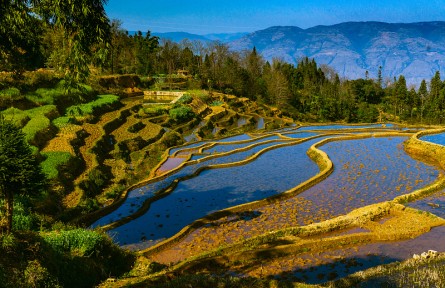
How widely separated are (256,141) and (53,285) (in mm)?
32178

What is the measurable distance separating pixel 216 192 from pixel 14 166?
44.4 ft

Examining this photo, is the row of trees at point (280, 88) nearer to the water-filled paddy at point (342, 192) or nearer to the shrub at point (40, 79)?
the shrub at point (40, 79)

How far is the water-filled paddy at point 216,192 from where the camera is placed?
18625 millimetres

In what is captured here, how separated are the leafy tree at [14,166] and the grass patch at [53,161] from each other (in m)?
8.49

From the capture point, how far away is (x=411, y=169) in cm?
2892

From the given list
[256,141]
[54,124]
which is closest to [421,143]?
[256,141]

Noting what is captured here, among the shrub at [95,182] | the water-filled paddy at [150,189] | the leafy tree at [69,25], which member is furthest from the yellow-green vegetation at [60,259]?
the shrub at [95,182]

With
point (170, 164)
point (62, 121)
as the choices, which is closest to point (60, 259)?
point (170, 164)

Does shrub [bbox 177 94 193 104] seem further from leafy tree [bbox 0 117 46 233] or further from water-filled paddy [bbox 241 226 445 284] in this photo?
water-filled paddy [bbox 241 226 445 284]

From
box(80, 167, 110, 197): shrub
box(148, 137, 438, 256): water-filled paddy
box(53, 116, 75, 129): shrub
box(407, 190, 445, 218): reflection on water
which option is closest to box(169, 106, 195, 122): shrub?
box(53, 116, 75, 129): shrub

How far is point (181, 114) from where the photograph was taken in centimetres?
4794

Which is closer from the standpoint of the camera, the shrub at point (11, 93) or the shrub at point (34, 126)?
the shrub at point (34, 126)

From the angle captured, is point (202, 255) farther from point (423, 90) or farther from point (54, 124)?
point (423, 90)

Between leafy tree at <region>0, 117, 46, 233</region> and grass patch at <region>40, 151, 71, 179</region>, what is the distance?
8.49 m
